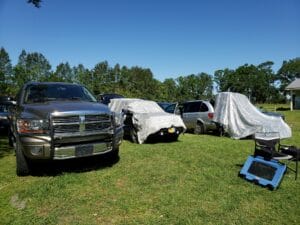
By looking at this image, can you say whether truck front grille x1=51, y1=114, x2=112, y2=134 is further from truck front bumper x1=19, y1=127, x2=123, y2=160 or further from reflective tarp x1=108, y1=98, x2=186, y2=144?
reflective tarp x1=108, y1=98, x2=186, y2=144

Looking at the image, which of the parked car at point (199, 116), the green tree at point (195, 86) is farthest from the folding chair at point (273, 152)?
the green tree at point (195, 86)

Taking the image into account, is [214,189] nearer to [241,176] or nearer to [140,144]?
[241,176]

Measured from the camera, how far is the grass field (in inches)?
177

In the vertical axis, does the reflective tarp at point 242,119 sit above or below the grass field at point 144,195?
above

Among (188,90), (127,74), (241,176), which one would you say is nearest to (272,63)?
(188,90)

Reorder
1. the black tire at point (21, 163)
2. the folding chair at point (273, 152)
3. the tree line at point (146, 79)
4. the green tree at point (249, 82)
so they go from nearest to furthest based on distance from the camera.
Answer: the folding chair at point (273, 152), the black tire at point (21, 163), the tree line at point (146, 79), the green tree at point (249, 82)

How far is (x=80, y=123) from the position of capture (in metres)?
6.46

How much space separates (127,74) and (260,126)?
2242 inches

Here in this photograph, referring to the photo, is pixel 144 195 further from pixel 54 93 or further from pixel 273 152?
pixel 54 93

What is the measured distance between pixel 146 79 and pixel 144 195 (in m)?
66.2

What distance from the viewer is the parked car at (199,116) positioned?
46.8 feet

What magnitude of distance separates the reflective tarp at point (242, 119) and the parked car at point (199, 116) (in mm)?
373

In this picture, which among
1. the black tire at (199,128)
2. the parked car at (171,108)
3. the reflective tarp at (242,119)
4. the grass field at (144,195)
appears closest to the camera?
the grass field at (144,195)

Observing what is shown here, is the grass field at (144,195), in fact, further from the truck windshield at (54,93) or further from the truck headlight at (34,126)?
the truck windshield at (54,93)
